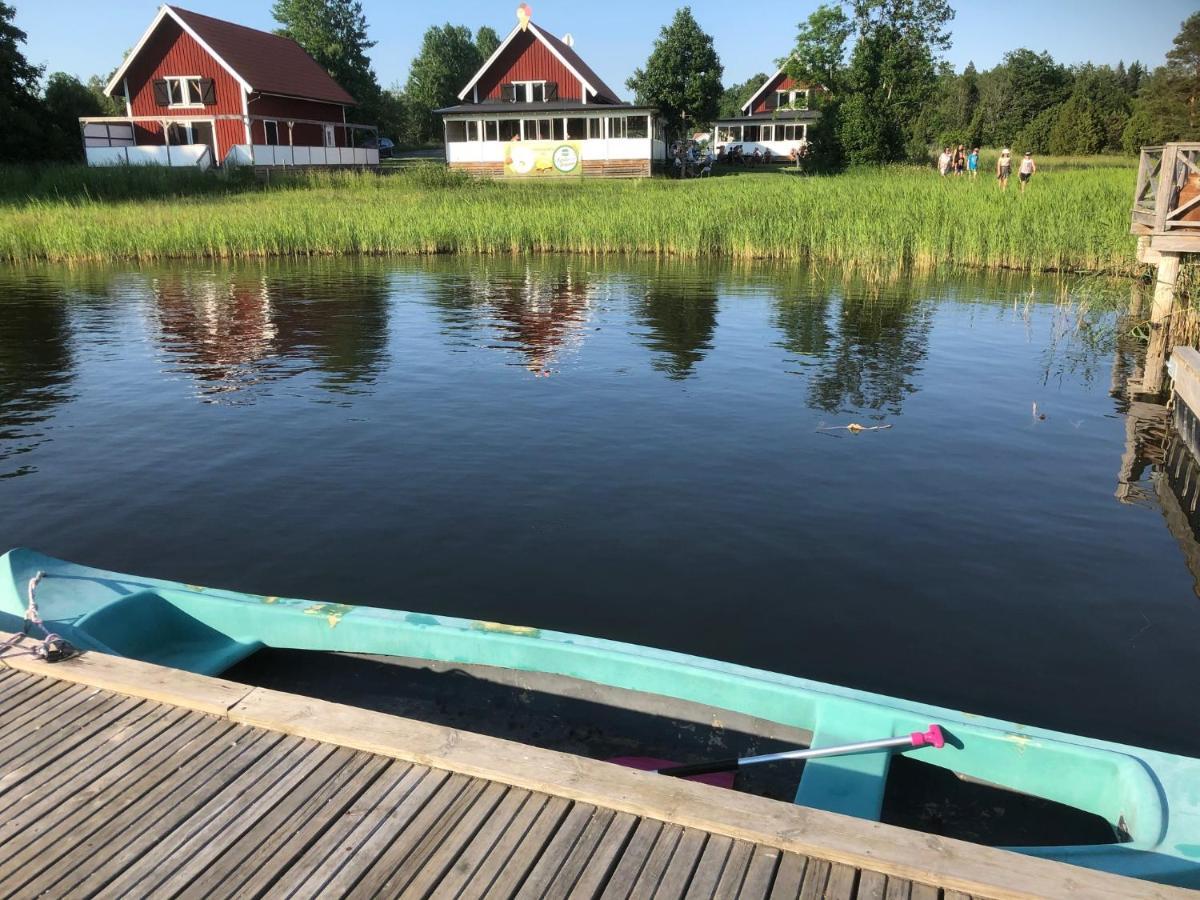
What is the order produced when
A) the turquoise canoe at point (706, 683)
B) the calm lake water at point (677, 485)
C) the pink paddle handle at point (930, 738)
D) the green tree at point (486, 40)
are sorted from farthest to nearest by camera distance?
the green tree at point (486, 40) < the calm lake water at point (677, 485) < the pink paddle handle at point (930, 738) < the turquoise canoe at point (706, 683)

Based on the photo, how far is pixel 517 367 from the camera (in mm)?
12570

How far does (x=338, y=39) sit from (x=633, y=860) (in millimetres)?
79789

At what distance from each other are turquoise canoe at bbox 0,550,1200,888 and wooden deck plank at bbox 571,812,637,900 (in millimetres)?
736

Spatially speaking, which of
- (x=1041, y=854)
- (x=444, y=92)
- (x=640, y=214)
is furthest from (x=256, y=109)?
(x=1041, y=854)

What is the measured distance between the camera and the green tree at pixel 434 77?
261 ft

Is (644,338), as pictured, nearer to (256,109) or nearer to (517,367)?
(517,367)

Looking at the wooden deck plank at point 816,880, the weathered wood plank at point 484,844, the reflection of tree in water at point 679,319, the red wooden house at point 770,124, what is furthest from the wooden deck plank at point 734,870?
the red wooden house at point 770,124

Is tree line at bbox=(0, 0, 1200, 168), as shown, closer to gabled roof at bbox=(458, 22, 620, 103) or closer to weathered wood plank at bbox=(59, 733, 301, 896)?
gabled roof at bbox=(458, 22, 620, 103)

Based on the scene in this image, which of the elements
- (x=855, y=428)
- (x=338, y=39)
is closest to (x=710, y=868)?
(x=855, y=428)

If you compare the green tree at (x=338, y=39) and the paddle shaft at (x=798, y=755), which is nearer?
the paddle shaft at (x=798, y=755)

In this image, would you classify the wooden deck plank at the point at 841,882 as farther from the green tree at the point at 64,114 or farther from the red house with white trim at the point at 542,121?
the green tree at the point at 64,114

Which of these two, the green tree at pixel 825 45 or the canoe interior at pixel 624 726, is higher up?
the green tree at pixel 825 45

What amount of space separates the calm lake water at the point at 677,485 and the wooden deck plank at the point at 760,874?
2.47m

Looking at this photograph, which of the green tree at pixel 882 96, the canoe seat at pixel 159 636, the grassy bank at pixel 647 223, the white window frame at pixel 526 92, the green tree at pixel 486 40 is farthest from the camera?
the green tree at pixel 486 40
